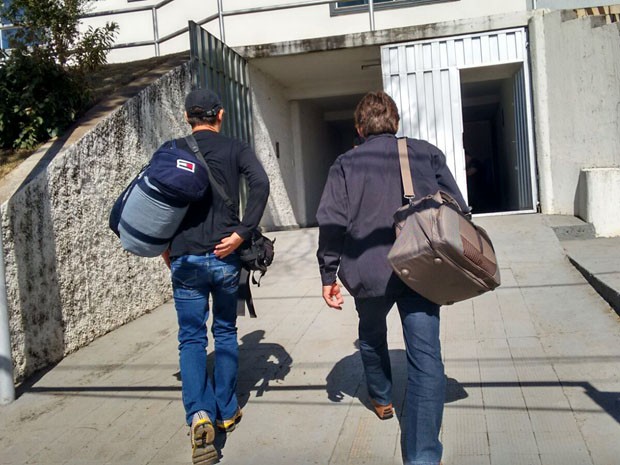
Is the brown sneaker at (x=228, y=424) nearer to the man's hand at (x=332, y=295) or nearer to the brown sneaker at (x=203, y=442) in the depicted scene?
the brown sneaker at (x=203, y=442)

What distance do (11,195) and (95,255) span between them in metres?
1.14

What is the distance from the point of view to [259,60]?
1128 centimetres

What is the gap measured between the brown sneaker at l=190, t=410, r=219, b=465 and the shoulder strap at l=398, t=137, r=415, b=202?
1546 millimetres

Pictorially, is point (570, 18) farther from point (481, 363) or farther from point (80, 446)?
point (80, 446)

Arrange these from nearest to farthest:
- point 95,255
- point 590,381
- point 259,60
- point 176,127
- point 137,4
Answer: point 590,381, point 95,255, point 176,127, point 259,60, point 137,4

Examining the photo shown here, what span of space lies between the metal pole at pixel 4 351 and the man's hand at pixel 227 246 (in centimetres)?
171

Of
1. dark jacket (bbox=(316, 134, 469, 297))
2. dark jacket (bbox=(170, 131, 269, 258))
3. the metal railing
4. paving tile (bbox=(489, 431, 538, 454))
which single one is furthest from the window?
paving tile (bbox=(489, 431, 538, 454))

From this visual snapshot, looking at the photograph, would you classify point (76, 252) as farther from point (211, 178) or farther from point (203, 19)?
point (203, 19)

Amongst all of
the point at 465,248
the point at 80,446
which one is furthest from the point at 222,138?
the point at 80,446

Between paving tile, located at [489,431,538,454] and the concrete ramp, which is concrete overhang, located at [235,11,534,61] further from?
paving tile, located at [489,431,538,454]

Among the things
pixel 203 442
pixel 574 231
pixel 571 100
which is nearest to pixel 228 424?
pixel 203 442

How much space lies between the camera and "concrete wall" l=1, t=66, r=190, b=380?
5.02m

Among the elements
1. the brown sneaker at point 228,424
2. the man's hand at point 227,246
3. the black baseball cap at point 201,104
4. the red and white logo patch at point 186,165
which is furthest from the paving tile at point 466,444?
the black baseball cap at point 201,104

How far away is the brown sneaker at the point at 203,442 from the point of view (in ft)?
11.4
